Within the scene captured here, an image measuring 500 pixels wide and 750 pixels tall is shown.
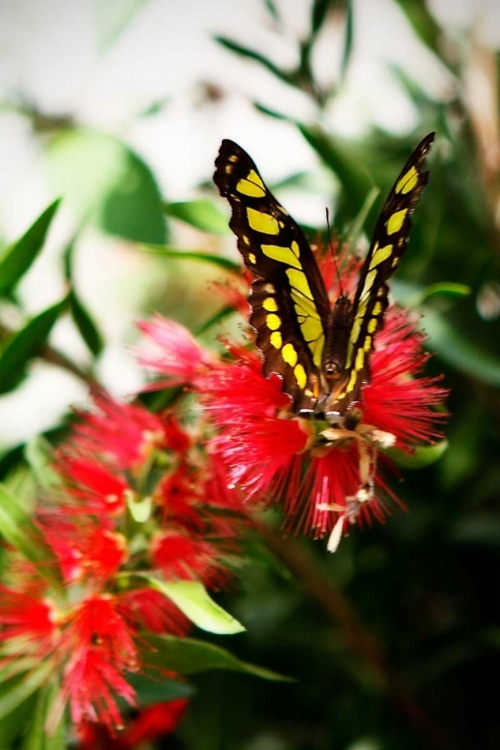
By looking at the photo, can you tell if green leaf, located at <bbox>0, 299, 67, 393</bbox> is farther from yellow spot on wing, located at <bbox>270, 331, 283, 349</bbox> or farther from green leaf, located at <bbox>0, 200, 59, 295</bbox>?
yellow spot on wing, located at <bbox>270, 331, 283, 349</bbox>

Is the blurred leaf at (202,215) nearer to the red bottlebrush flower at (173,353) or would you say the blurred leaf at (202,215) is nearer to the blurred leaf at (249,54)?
the red bottlebrush flower at (173,353)

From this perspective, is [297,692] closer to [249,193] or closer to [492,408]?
[492,408]

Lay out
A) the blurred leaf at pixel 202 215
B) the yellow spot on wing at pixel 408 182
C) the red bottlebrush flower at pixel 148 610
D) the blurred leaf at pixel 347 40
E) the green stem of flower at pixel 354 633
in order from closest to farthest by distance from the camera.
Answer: the yellow spot on wing at pixel 408 182 → the red bottlebrush flower at pixel 148 610 → the blurred leaf at pixel 202 215 → the green stem of flower at pixel 354 633 → the blurred leaf at pixel 347 40

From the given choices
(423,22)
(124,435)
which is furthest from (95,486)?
(423,22)

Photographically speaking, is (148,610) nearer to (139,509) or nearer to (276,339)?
(139,509)

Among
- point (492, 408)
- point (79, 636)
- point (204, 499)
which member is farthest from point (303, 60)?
point (79, 636)

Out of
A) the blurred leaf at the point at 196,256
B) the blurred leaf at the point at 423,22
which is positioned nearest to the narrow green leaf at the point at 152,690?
the blurred leaf at the point at 196,256
